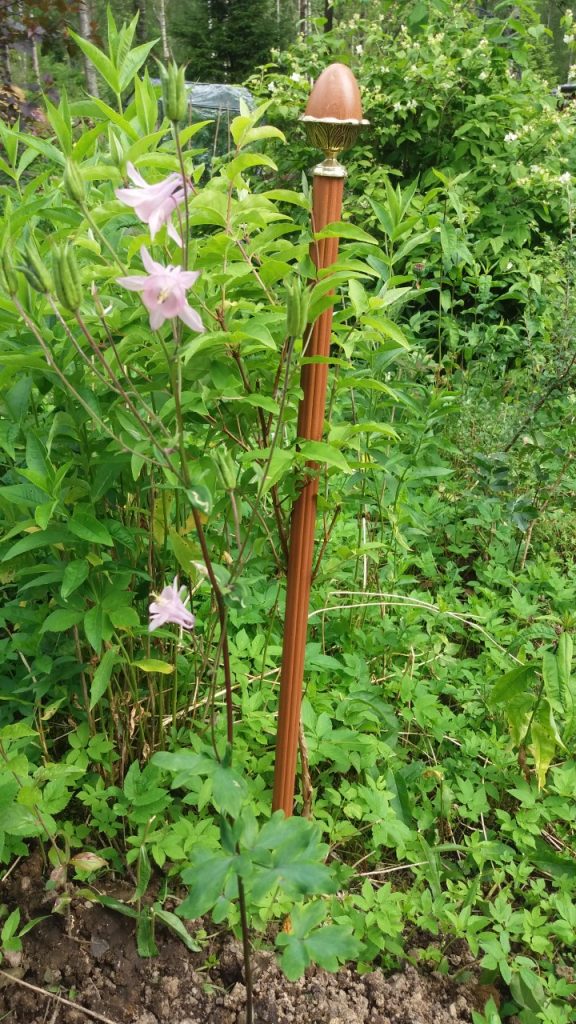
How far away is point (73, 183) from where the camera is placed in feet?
2.91

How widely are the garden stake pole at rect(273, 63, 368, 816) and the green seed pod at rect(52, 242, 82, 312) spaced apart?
42 cm

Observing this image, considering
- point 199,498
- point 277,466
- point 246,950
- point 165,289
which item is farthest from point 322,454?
point 246,950

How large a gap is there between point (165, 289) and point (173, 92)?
22cm

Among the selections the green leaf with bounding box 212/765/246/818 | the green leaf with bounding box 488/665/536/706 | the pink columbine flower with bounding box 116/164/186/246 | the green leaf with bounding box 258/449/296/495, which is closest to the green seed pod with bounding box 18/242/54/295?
the pink columbine flower with bounding box 116/164/186/246

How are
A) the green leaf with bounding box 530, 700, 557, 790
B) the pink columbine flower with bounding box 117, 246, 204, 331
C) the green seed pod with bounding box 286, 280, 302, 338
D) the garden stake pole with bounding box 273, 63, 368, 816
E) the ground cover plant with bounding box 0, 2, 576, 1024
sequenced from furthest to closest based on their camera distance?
the green leaf with bounding box 530, 700, 557, 790 → the garden stake pole with bounding box 273, 63, 368, 816 → the ground cover plant with bounding box 0, 2, 576, 1024 → the green seed pod with bounding box 286, 280, 302, 338 → the pink columbine flower with bounding box 117, 246, 204, 331

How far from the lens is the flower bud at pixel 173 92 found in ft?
2.70

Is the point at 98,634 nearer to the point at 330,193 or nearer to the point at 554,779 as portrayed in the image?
the point at 330,193

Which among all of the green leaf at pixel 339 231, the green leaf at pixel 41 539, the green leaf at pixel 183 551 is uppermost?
the green leaf at pixel 339 231

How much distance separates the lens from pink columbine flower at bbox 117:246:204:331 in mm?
819

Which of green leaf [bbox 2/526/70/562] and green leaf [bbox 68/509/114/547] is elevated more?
green leaf [bbox 68/509/114/547]

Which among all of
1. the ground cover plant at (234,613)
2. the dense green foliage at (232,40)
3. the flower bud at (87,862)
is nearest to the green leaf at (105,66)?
the ground cover plant at (234,613)

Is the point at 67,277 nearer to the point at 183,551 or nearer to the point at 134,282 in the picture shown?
the point at 134,282

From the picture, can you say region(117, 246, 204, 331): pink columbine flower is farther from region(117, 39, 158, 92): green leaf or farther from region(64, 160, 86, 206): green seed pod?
region(117, 39, 158, 92): green leaf

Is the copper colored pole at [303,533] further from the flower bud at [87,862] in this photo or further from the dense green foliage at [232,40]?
the dense green foliage at [232,40]
